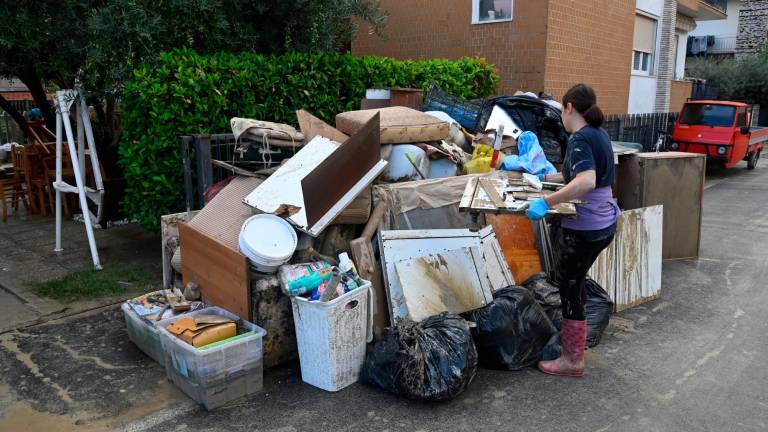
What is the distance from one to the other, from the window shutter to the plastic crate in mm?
8864

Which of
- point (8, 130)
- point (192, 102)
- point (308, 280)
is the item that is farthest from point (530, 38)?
point (8, 130)

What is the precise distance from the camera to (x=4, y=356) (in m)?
4.27

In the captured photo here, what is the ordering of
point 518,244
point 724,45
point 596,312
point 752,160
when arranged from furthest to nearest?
point 724,45 < point 752,160 < point 518,244 < point 596,312

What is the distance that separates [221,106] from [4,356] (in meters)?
2.88

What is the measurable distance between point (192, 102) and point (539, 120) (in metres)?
3.91

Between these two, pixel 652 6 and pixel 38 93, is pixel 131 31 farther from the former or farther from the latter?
pixel 652 6

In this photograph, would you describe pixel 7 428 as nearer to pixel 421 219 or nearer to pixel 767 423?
pixel 421 219

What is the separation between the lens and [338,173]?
452 centimetres

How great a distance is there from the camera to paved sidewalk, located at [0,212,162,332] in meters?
5.15

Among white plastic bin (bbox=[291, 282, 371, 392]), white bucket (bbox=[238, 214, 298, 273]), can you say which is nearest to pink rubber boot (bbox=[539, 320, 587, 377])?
white plastic bin (bbox=[291, 282, 371, 392])

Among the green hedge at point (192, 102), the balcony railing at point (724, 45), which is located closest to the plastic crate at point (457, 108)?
the green hedge at point (192, 102)

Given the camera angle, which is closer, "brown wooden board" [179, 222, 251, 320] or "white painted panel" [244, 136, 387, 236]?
"brown wooden board" [179, 222, 251, 320]

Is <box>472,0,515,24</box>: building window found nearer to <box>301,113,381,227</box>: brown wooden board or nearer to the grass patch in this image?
<box>301,113,381,227</box>: brown wooden board

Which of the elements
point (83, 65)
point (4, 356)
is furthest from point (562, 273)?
point (83, 65)
